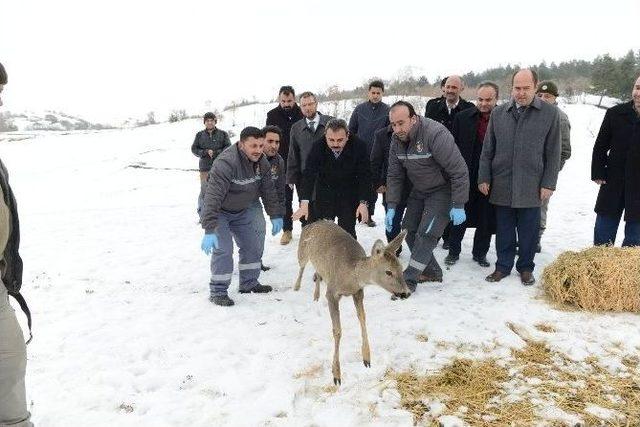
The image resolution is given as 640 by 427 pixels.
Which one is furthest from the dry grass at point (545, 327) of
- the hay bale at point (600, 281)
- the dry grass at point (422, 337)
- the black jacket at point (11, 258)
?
the black jacket at point (11, 258)

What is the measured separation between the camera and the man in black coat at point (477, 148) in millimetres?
6562

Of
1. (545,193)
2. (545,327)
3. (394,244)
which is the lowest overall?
(545,327)

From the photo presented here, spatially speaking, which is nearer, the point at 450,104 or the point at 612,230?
the point at 612,230

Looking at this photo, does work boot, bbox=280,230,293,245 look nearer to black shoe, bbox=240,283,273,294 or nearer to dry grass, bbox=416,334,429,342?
black shoe, bbox=240,283,273,294

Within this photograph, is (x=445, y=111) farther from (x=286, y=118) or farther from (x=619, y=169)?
(x=286, y=118)

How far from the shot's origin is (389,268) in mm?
4055

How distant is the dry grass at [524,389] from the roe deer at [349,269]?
634mm

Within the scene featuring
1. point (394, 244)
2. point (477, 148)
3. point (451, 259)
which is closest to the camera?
point (394, 244)

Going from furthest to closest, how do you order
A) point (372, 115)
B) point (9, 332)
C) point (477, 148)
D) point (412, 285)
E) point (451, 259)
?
point (372, 115), point (451, 259), point (477, 148), point (412, 285), point (9, 332)

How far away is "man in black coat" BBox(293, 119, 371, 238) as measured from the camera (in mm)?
6191

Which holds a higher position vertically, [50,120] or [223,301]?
[50,120]

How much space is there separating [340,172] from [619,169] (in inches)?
141

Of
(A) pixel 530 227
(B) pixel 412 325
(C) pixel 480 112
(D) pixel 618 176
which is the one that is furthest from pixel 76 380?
(D) pixel 618 176

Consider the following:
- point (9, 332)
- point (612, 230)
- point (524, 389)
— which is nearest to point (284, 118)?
point (612, 230)
